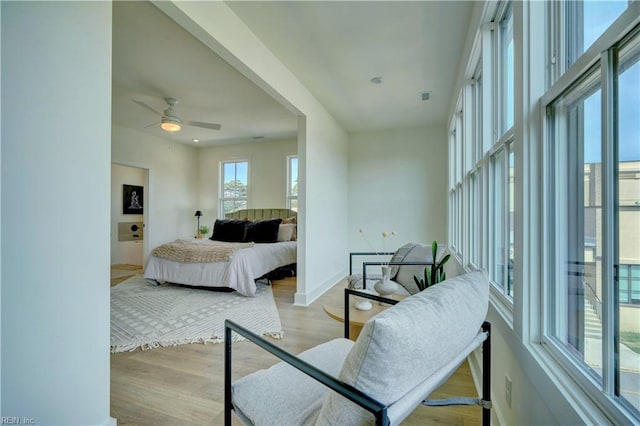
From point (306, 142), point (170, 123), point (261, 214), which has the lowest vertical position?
point (261, 214)

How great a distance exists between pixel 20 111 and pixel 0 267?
2.01 feet

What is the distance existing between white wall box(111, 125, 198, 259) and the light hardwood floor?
13.6 feet

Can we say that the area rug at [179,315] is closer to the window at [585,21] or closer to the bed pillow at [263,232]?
the bed pillow at [263,232]

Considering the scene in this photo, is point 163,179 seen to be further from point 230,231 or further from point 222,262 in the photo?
point 222,262

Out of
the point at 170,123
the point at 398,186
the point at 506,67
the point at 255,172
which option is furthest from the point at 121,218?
the point at 506,67

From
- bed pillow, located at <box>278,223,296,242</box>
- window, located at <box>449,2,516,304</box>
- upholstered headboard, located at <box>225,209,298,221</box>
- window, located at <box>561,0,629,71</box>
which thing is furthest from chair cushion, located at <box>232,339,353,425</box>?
upholstered headboard, located at <box>225,209,298,221</box>

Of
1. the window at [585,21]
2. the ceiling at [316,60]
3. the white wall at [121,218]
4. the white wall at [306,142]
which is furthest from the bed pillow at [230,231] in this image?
the window at [585,21]

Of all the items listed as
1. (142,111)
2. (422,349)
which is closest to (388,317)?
(422,349)

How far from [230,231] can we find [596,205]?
5.49m

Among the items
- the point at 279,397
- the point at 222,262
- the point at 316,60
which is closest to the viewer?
the point at 279,397

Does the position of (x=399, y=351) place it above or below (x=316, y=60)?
below

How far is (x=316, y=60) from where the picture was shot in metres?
3.09

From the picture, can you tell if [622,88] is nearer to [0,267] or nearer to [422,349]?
[422,349]

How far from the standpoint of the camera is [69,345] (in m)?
1.28
